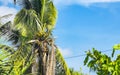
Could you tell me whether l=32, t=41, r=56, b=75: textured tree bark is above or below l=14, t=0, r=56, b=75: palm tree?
below

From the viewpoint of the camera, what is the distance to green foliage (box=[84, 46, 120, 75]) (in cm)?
378

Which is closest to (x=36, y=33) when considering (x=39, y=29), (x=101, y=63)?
(x=39, y=29)

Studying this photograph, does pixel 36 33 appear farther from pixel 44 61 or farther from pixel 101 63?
pixel 101 63

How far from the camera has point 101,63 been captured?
388 centimetres

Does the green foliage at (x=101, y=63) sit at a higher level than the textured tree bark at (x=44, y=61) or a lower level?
lower

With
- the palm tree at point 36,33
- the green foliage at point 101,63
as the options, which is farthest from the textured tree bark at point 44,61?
the green foliage at point 101,63

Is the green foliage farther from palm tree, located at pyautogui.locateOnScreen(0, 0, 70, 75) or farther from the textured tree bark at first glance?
the textured tree bark

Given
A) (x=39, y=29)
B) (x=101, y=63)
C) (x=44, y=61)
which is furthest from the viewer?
(x=39, y=29)

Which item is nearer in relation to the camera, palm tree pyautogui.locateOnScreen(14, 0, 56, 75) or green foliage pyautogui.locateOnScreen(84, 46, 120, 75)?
green foliage pyautogui.locateOnScreen(84, 46, 120, 75)

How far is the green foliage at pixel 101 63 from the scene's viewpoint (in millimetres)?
3780

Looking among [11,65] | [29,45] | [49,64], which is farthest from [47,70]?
[11,65]

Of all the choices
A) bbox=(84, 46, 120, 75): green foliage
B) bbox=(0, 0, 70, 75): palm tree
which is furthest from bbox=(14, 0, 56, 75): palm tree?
bbox=(84, 46, 120, 75): green foliage

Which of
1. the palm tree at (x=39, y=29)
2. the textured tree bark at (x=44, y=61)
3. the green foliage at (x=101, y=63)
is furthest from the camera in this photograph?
the palm tree at (x=39, y=29)

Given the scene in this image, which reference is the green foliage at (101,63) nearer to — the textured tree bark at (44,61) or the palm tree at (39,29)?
the palm tree at (39,29)
